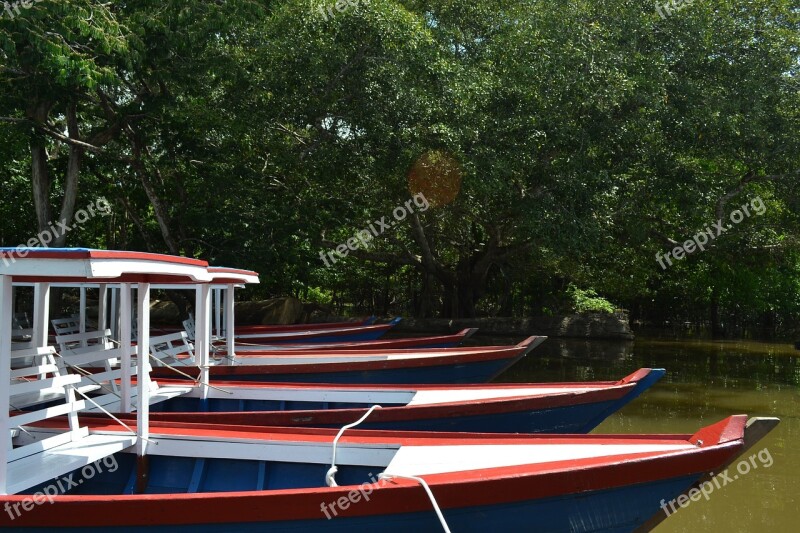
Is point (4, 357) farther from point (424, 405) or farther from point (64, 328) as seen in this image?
point (64, 328)

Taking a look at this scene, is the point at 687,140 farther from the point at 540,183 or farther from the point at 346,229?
the point at 346,229

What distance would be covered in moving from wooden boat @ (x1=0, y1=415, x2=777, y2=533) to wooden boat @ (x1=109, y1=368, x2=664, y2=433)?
2.90 ft

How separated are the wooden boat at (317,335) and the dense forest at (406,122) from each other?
2.43m

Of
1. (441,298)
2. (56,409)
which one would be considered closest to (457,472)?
(56,409)

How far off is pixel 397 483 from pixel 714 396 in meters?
10.2

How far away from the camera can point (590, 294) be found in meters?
24.7

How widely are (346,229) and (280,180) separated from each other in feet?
6.62

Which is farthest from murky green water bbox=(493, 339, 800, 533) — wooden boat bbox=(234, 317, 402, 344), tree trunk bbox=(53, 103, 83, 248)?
tree trunk bbox=(53, 103, 83, 248)

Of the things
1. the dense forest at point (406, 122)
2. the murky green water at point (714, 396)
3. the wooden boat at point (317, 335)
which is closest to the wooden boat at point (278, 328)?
the wooden boat at point (317, 335)

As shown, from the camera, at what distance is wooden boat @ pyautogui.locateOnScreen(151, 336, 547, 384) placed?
776 centimetres

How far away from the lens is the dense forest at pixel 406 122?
1237 cm

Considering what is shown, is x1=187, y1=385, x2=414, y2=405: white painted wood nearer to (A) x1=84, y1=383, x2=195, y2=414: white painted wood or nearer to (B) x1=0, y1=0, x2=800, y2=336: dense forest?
(A) x1=84, y1=383, x2=195, y2=414: white painted wood

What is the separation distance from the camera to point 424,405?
18.2ft

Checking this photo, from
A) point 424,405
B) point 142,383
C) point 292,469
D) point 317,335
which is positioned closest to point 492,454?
point 292,469
